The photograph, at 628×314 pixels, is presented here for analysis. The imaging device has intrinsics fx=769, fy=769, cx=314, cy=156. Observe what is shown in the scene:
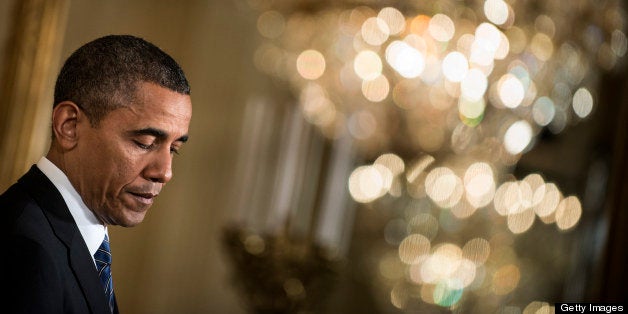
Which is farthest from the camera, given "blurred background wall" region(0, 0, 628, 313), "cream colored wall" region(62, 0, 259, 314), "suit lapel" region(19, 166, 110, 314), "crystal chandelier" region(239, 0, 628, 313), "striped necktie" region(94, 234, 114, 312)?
"cream colored wall" region(62, 0, 259, 314)

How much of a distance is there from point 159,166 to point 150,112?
0.10 metres

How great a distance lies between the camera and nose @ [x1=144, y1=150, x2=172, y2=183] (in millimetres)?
1366

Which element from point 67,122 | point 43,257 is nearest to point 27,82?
point 67,122

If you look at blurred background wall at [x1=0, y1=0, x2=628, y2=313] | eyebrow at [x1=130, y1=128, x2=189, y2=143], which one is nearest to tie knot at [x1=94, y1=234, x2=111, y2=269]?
eyebrow at [x1=130, y1=128, x2=189, y2=143]

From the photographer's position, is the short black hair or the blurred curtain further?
the blurred curtain

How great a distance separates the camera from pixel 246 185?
511 centimetres

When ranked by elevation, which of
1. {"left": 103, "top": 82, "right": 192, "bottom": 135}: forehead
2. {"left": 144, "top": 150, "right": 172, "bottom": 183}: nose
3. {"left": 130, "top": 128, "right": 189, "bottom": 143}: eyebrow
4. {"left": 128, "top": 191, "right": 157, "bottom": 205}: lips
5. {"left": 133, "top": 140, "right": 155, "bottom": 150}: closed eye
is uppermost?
{"left": 103, "top": 82, "right": 192, "bottom": 135}: forehead

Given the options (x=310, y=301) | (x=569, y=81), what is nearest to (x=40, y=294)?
(x=310, y=301)

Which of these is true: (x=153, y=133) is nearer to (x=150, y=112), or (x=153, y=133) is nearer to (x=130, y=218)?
(x=150, y=112)

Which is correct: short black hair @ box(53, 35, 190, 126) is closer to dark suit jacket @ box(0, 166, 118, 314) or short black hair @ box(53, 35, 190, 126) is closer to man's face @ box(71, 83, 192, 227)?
man's face @ box(71, 83, 192, 227)

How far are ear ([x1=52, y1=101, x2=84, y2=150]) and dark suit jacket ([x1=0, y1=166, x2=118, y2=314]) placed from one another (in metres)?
0.07

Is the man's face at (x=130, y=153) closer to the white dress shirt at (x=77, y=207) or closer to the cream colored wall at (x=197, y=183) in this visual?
the white dress shirt at (x=77, y=207)

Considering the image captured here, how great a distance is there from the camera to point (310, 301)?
14.0 feet

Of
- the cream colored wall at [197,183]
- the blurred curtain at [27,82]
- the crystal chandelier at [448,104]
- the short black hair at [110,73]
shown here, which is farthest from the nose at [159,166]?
the cream colored wall at [197,183]
